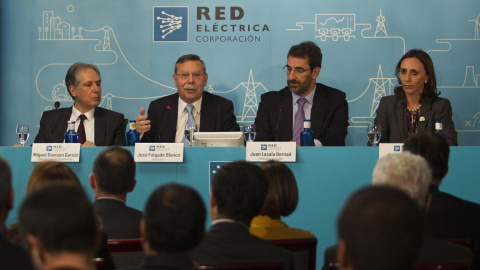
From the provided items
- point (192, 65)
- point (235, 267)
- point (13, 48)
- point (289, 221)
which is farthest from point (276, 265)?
point (13, 48)

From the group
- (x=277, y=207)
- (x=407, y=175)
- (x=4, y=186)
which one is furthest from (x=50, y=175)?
(x=407, y=175)

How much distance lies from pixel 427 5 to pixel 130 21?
8.87 feet

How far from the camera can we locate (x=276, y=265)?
185 centimetres

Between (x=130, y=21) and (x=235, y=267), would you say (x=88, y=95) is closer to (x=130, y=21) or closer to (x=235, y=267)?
(x=130, y=21)

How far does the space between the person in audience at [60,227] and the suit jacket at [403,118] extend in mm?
3635

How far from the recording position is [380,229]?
1.27 m

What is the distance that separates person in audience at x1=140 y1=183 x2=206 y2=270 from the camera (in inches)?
62.2

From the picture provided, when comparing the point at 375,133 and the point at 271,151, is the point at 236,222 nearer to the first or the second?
the point at 271,151

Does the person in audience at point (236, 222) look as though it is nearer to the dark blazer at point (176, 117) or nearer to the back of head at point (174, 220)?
the back of head at point (174, 220)

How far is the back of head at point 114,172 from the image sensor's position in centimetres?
274

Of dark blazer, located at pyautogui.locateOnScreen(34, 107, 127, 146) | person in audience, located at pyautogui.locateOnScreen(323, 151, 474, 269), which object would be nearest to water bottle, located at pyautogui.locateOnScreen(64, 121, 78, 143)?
dark blazer, located at pyautogui.locateOnScreen(34, 107, 127, 146)

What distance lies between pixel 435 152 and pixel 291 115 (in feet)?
7.62

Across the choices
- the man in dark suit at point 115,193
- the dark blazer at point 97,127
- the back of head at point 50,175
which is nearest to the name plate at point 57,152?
the dark blazer at point 97,127

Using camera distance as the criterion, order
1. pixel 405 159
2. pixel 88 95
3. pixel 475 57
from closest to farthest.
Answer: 1. pixel 405 159
2. pixel 88 95
3. pixel 475 57
